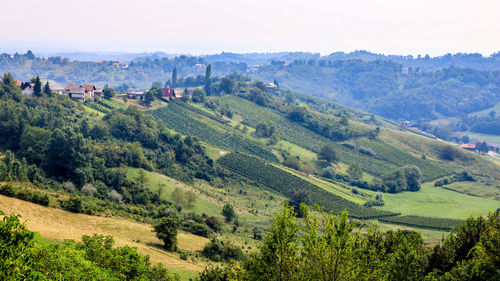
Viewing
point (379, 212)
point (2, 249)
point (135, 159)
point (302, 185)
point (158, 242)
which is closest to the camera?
point (2, 249)

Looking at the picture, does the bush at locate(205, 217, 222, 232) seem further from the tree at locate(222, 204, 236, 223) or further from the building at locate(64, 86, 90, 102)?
the building at locate(64, 86, 90, 102)

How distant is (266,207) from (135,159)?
32.6 meters

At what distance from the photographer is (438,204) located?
103750mm

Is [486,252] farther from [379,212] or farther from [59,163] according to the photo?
[379,212]

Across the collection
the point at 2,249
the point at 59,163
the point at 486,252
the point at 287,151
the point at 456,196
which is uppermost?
the point at 2,249

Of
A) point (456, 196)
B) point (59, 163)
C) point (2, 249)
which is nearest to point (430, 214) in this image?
point (456, 196)

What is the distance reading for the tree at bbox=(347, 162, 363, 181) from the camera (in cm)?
11994

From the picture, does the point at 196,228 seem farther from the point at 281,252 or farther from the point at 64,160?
the point at 281,252

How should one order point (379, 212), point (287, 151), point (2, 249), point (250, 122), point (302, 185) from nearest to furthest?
point (2, 249) < point (379, 212) < point (302, 185) < point (287, 151) < point (250, 122)

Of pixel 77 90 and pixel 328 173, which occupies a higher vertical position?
pixel 77 90

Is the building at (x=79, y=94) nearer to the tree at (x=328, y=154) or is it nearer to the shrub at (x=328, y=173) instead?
the shrub at (x=328, y=173)

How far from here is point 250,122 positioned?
15338 centimetres

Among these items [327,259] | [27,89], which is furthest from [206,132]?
[327,259]

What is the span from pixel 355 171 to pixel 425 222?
124 ft
